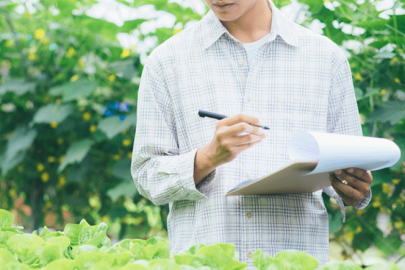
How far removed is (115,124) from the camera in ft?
7.57

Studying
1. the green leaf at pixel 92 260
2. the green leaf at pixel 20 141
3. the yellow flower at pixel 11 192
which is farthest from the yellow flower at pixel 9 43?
the green leaf at pixel 92 260

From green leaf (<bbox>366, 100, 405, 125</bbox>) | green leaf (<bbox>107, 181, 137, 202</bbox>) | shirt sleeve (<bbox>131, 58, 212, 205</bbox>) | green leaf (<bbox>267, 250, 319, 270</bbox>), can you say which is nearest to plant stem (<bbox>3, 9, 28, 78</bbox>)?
green leaf (<bbox>107, 181, 137, 202</bbox>)

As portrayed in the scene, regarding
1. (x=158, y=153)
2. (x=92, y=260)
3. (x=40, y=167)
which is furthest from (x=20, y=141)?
(x=92, y=260)

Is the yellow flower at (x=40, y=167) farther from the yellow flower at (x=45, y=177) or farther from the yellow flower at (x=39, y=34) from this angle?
the yellow flower at (x=39, y=34)

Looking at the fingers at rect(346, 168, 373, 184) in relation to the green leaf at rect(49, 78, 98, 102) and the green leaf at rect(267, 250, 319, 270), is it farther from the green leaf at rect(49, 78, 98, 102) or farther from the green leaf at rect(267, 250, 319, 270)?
the green leaf at rect(49, 78, 98, 102)

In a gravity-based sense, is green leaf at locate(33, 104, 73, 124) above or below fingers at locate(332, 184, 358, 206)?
below

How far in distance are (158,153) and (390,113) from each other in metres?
1.04

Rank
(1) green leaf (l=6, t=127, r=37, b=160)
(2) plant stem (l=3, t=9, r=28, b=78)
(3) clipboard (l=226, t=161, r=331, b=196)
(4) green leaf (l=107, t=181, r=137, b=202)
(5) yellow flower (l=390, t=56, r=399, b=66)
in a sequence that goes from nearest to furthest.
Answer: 1. (3) clipboard (l=226, t=161, r=331, b=196)
2. (5) yellow flower (l=390, t=56, r=399, b=66)
3. (4) green leaf (l=107, t=181, r=137, b=202)
4. (1) green leaf (l=6, t=127, r=37, b=160)
5. (2) plant stem (l=3, t=9, r=28, b=78)

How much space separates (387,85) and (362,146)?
1.17 m

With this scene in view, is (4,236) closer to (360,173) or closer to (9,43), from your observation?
(360,173)

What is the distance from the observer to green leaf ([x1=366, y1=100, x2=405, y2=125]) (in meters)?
1.71

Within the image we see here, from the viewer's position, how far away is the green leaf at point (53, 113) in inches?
A: 97.0

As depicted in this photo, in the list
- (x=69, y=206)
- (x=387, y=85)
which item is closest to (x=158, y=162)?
(x=387, y=85)

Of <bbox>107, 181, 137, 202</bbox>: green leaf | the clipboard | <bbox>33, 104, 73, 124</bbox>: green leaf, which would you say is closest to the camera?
the clipboard
